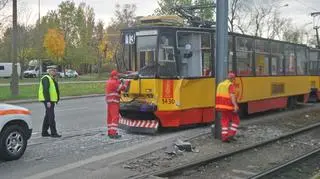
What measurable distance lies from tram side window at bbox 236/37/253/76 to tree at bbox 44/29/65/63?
5117 centimetres

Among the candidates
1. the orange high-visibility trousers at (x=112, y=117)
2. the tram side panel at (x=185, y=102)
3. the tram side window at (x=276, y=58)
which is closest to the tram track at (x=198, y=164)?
the tram side panel at (x=185, y=102)

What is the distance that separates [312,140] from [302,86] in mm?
9503

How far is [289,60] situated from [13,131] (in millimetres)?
14312

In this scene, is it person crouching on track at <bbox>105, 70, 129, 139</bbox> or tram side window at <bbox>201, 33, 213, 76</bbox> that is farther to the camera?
tram side window at <bbox>201, 33, 213, 76</bbox>

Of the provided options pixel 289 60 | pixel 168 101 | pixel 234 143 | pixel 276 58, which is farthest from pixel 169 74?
pixel 289 60

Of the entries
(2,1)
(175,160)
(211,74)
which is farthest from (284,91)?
(2,1)

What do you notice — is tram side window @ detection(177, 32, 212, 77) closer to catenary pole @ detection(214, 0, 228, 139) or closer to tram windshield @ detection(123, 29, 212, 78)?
tram windshield @ detection(123, 29, 212, 78)

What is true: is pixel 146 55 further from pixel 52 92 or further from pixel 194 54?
pixel 52 92

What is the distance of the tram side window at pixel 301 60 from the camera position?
22938 mm

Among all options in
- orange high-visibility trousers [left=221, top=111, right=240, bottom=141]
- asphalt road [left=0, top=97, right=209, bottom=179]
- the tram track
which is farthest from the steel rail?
asphalt road [left=0, top=97, right=209, bottom=179]

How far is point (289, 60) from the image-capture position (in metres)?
21.7

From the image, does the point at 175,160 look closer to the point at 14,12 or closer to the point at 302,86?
the point at 302,86

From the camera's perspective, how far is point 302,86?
2323 cm

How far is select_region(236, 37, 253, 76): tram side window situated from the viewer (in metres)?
17.0
